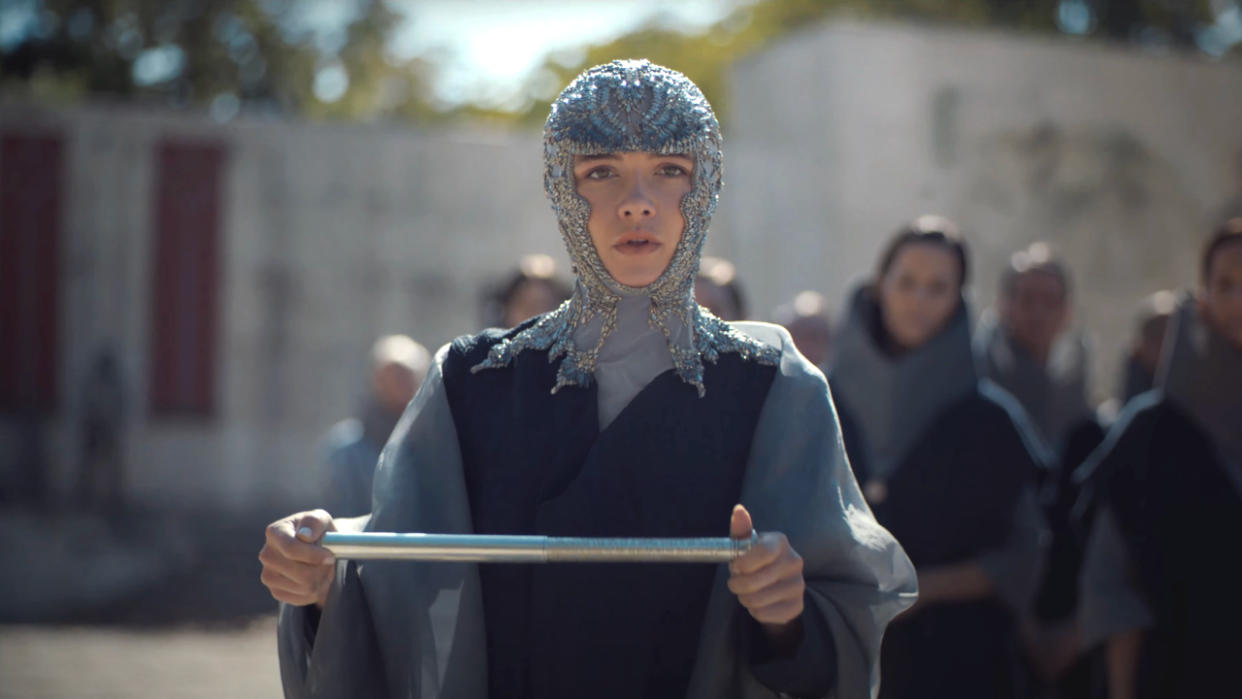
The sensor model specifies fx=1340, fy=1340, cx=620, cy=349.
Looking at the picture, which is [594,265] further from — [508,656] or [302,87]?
[302,87]

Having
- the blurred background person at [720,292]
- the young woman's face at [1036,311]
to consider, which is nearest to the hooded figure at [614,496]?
the blurred background person at [720,292]

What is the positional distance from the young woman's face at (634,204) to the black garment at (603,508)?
0.64ft

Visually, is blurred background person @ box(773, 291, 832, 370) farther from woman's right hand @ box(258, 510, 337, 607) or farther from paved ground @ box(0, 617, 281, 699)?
paved ground @ box(0, 617, 281, 699)

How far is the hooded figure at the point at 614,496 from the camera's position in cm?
206

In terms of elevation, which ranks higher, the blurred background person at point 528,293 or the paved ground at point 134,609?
the blurred background person at point 528,293

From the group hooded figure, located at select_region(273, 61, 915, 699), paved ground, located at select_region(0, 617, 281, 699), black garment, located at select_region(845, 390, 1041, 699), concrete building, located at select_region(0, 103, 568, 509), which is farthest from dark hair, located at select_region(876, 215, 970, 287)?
concrete building, located at select_region(0, 103, 568, 509)

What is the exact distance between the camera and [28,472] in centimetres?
1416

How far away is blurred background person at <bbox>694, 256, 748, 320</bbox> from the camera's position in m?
4.29

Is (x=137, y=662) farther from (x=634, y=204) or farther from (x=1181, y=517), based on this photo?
(x=634, y=204)

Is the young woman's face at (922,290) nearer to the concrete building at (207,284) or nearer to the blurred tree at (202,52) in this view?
the concrete building at (207,284)

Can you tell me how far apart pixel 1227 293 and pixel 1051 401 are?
1.85m

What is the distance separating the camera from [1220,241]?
3807 mm

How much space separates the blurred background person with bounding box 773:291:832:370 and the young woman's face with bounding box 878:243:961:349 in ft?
2.12

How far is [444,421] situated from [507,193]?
1274 cm
